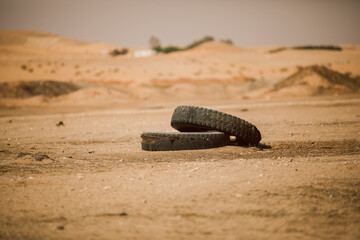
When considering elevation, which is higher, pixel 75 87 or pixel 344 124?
pixel 75 87

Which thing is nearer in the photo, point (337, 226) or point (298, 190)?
point (337, 226)

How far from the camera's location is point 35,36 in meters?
92.3

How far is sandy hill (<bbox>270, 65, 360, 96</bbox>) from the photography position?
2544 centimetres

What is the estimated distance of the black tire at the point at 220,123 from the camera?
28.4 feet

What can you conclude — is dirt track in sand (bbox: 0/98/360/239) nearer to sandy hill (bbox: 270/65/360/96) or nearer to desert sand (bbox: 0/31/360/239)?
desert sand (bbox: 0/31/360/239)

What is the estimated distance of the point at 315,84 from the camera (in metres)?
26.1

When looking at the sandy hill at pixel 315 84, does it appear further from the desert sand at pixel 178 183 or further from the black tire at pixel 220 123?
the black tire at pixel 220 123

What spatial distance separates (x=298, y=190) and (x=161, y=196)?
1.69m

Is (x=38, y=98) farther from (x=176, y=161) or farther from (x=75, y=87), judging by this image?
(x=176, y=161)

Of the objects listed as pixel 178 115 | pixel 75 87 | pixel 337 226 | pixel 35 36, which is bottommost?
pixel 337 226

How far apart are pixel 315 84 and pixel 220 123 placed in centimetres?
1913

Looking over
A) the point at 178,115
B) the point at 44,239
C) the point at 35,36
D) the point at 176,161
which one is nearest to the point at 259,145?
the point at 178,115

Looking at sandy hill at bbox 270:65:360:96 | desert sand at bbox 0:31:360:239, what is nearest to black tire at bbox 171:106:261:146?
desert sand at bbox 0:31:360:239

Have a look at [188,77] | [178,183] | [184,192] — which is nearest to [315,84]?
[188,77]
